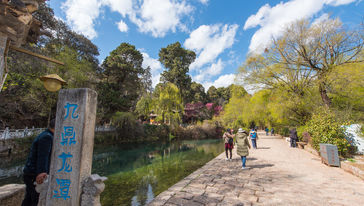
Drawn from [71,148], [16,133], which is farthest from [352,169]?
[16,133]

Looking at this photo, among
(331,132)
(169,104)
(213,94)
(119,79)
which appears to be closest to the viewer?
(331,132)

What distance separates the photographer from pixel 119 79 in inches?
784

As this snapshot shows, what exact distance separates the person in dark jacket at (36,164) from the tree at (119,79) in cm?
1683

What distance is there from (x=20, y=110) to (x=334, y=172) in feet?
63.7

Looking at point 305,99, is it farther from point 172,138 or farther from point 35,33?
point 172,138

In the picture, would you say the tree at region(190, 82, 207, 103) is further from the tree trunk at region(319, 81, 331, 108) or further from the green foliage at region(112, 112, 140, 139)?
the tree trunk at region(319, 81, 331, 108)

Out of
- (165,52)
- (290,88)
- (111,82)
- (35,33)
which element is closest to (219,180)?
(35,33)

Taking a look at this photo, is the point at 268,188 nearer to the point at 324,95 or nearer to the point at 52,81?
the point at 52,81

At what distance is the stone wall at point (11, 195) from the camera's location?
2498 mm

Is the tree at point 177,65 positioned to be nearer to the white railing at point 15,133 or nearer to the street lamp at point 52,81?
the white railing at point 15,133

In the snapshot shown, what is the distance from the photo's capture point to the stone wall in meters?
2.50

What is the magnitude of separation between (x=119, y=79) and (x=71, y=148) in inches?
762

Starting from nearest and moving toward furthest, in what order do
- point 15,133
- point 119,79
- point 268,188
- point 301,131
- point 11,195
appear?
point 11,195 → point 268,188 → point 15,133 → point 301,131 → point 119,79

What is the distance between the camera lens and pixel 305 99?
1006cm
